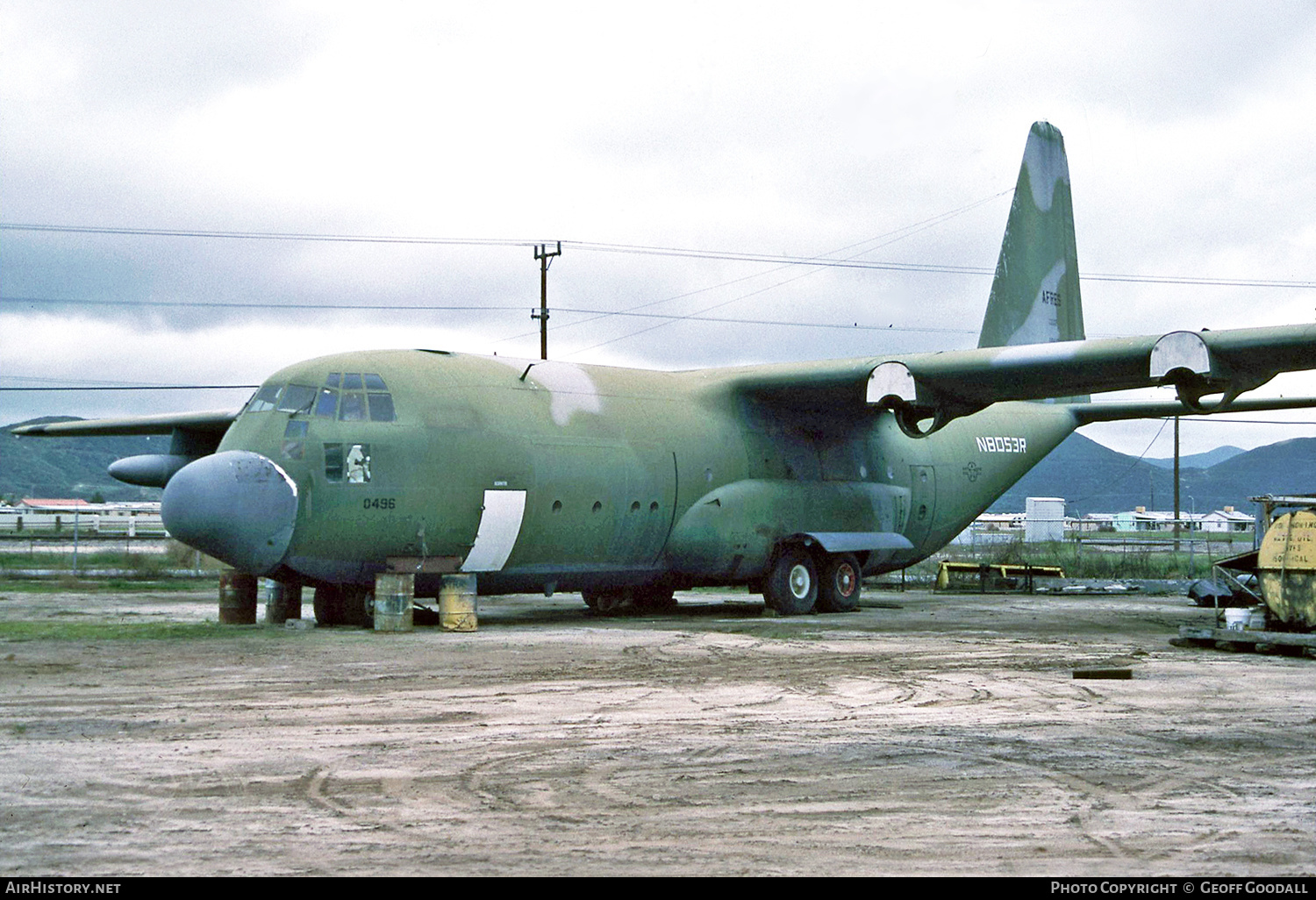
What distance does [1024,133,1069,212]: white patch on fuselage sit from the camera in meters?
27.4

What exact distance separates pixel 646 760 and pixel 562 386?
11636 mm

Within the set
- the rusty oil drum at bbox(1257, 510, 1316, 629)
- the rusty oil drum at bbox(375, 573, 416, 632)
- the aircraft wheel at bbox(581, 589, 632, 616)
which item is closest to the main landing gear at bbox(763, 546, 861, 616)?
the aircraft wheel at bbox(581, 589, 632, 616)

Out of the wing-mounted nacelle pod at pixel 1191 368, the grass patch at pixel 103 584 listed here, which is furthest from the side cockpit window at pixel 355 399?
the grass patch at pixel 103 584

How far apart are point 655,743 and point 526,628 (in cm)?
966

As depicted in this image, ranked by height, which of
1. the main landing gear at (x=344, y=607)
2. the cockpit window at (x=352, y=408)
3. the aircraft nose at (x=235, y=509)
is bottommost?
the main landing gear at (x=344, y=607)

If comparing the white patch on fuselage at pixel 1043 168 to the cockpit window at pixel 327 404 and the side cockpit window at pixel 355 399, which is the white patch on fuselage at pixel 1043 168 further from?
the cockpit window at pixel 327 404

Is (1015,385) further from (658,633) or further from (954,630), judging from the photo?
(658,633)

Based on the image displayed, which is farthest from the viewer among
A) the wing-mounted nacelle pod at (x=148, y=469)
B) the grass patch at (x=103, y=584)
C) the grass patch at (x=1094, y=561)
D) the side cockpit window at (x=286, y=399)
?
the grass patch at (x=1094, y=561)

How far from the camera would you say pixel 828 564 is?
2220 centimetres

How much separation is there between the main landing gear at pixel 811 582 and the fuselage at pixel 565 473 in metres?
0.35

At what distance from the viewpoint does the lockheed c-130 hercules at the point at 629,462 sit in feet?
54.0

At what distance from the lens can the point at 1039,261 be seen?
27109 millimetres

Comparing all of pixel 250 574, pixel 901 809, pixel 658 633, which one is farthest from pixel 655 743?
pixel 250 574

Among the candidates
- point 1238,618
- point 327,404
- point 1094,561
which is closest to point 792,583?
point 1238,618
